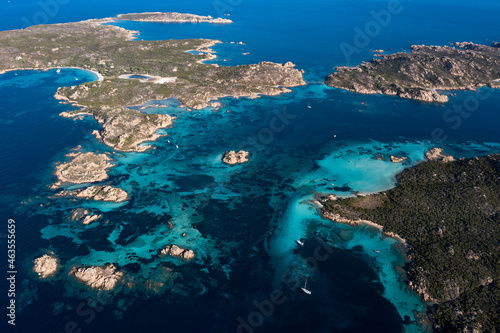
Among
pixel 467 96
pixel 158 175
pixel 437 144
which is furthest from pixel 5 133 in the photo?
pixel 467 96

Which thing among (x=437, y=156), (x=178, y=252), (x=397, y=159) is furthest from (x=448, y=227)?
(x=178, y=252)

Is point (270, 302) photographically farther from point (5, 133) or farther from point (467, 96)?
point (467, 96)

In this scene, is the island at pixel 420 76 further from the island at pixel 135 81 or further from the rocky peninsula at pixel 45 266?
the rocky peninsula at pixel 45 266

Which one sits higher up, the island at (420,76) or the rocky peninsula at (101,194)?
the island at (420,76)

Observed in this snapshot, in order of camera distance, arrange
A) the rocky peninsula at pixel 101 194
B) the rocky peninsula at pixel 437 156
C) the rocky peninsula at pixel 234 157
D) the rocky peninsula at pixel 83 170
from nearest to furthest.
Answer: the rocky peninsula at pixel 101 194, the rocky peninsula at pixel 83 170, the rocky peninsula at pixel 234 157, the rocky peninsula at pixel 437 156

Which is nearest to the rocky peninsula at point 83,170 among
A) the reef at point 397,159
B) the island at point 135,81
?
the island at point 135,81

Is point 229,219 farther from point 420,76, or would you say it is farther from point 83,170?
point 420,76
